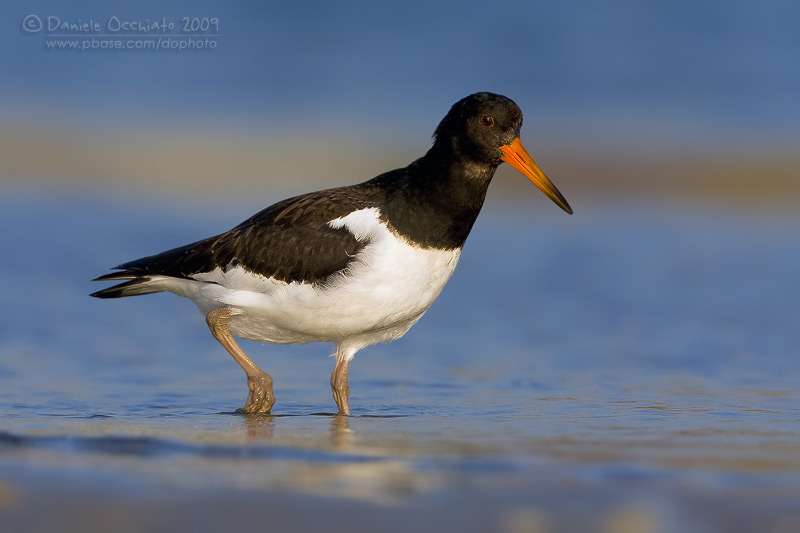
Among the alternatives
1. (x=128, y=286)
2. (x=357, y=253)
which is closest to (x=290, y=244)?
(x=357, y=253)

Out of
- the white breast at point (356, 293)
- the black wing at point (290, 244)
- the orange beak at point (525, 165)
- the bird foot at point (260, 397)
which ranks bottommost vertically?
the bird foot at point (260, 397)

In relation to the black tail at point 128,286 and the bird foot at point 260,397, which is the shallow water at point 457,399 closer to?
the bird foot at point 260,397

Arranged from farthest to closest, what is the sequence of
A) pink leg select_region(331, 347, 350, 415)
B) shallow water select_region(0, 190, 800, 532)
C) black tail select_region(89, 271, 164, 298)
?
black tail select_region(89, 271, 164, 298) → pink leg select_region(331, 347, 350, 415) → shallow water select_region(0, 190, 800, 532)

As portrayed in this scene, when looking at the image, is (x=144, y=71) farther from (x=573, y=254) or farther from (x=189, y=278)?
(x=189, y=278)

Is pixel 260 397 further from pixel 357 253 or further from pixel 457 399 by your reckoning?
pixel 457 399

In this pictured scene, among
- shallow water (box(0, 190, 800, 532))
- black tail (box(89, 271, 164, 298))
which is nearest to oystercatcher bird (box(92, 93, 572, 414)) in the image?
black tail (box(89, 271, 164, 298))

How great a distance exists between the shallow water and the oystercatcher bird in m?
0.54

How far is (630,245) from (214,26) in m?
15.0

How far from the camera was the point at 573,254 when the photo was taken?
1267cm

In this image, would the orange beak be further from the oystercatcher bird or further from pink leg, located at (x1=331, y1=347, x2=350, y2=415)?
pink leg, located at (x1=331, y1=347, x2=350, y2=415)

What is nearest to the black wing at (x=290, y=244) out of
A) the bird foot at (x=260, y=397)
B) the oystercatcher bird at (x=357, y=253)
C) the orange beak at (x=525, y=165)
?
the oystercatcher bird at (x=357, y=253)

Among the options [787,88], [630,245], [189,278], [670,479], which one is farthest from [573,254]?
[787,88]

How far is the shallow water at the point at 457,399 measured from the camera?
441 cm

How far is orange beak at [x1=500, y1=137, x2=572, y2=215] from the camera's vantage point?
6.88 metres
